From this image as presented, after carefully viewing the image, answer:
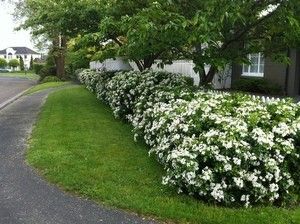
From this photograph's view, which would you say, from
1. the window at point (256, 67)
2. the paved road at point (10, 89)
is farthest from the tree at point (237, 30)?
the paved road at point (10, 89)

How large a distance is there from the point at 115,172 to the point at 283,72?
41.0ft

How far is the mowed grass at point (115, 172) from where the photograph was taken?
5914 millimetres

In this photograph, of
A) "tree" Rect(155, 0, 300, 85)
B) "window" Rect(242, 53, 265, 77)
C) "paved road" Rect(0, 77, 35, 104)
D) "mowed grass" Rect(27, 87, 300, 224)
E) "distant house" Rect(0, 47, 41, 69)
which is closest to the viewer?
Result: "mowed grass" Rect(27, 87, 300, 224)

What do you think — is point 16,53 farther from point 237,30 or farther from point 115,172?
point 115,172

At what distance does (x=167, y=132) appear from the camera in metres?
7.45

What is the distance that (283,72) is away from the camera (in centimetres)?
1870

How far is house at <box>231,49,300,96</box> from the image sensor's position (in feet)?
58.9

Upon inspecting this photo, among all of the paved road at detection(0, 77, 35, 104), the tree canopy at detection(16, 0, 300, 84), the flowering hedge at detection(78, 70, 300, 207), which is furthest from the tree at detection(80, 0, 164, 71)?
the paved road at detection(0, 77, 35, 104)

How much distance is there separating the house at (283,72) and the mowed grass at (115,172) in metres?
7.65

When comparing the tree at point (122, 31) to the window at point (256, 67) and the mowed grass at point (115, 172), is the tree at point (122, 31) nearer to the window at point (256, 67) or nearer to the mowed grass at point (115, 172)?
the mowed grass at point (115, 172)

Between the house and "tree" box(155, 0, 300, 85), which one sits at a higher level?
"tree" box(155, 0, 300, 85)

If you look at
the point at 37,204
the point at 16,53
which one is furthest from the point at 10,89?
the point at 16,53

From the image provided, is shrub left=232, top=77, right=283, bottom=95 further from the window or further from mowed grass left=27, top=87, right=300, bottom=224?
mowed grass left=27, top=87, right=300, bottom=224

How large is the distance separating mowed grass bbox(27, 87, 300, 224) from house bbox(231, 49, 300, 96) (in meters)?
7.65
